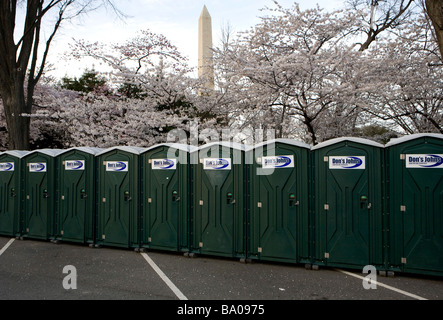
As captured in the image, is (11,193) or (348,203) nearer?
(348,203)

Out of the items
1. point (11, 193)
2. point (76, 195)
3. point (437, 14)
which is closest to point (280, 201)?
point (437, 14)

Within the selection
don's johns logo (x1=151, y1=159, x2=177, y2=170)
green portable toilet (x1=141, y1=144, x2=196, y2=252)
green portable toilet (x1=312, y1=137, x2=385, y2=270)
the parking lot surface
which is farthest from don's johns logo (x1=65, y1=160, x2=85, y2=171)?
green portable toilet (x1=312, y1=137, x2=385, y2=270)

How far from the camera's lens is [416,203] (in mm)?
5133

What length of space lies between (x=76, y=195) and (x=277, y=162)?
14.2 feet

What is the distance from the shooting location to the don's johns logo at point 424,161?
16.4ft

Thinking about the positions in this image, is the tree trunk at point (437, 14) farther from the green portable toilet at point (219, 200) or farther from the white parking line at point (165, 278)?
the white parking line at point (165, 278)

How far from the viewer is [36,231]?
7871 millimetres

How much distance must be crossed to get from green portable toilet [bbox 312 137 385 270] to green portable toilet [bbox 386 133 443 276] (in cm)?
19

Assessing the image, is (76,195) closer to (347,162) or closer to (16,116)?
(347,162)

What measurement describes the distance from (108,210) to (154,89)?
18.1ft

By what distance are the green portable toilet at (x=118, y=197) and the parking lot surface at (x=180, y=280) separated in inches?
21.6

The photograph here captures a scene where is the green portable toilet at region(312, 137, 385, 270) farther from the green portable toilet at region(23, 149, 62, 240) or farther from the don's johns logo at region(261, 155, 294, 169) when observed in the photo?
the green portable toilet at region(23, 149, 62, 240)
